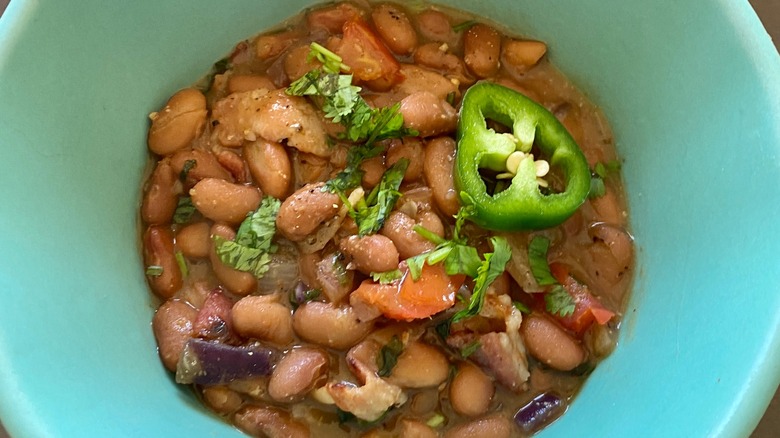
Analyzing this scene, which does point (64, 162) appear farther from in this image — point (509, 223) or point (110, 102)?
point (509, 223)

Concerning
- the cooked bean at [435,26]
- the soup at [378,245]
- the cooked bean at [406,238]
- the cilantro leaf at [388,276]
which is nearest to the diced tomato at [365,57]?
the soup at [378,245]

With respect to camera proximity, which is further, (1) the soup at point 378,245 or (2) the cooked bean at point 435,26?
(2) the cooked bean at point 435,26

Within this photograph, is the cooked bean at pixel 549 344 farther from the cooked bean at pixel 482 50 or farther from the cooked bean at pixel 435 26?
the cooked bean at pixel 435 26

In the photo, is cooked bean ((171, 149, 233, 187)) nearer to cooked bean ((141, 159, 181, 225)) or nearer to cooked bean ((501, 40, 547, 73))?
cooked bean ((141, 159, 181, 225))

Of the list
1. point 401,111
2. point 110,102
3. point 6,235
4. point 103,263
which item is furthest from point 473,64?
point 6,235

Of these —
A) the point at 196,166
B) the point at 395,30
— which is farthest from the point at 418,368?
the point at 395,30

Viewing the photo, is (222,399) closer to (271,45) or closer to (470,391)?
(470,391)
